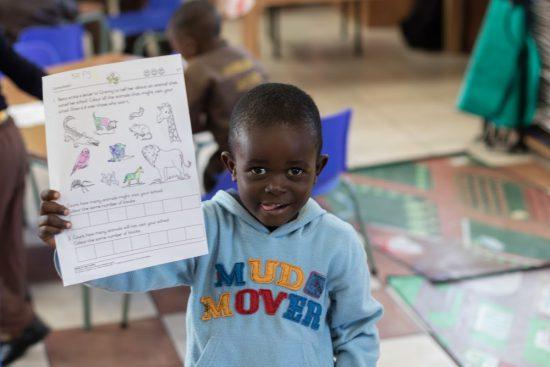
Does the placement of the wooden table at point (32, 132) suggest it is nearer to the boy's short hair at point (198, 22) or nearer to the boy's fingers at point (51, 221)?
the boy's short hair at point (198, 22)

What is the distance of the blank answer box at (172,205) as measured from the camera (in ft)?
4.43

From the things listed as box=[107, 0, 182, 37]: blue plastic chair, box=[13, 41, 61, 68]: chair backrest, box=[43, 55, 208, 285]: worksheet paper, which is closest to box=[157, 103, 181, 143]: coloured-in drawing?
box=[43, 55, 208, 285]: worksheet paper

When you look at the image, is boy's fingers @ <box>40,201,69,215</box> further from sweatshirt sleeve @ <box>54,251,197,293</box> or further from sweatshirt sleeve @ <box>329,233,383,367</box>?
sweatshirt sleeve @ <box>329,233,383,367</box>

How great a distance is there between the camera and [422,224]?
12.2 feet

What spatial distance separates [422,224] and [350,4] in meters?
4.88

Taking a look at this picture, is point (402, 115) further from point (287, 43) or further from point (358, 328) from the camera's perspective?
point (358, 328)

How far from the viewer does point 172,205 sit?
1.36m

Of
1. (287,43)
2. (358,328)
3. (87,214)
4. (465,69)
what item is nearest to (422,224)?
(358,328)

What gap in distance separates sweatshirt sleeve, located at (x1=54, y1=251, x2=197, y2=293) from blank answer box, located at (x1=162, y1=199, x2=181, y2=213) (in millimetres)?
105

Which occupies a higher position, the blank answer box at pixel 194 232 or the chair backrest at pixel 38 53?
the blank answer box at pixel 194 232

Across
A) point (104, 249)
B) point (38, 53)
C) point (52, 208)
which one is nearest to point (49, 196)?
point (52, 208)

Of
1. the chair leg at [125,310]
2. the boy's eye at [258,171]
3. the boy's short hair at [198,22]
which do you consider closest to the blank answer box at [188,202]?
the boy's eye at [258,171]

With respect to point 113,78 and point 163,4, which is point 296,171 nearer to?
point 113,78

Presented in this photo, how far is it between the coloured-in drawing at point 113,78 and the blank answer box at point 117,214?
0.21 meters
